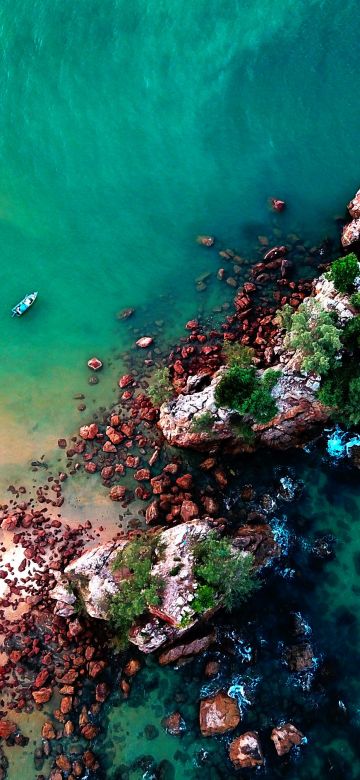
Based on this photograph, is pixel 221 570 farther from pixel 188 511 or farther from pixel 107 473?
pixel 107 473

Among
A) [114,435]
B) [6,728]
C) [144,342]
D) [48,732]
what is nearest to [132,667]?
[48,732]

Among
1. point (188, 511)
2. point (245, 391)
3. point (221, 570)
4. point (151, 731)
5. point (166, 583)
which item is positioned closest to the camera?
point (221, 570)

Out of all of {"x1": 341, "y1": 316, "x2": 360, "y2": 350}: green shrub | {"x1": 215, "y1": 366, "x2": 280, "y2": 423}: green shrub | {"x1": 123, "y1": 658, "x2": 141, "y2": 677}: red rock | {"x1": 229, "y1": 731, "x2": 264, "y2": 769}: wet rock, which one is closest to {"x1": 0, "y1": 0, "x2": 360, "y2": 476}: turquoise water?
{"x1": 215, "y1": 366, "x2": 280, "y2": 423}: green shrub

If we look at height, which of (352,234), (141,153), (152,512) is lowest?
(152,512)

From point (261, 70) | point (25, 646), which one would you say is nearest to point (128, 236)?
point (261, 70)

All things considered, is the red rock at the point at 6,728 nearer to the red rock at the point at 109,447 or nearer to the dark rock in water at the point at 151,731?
the dark rock in water at the point at 151,731

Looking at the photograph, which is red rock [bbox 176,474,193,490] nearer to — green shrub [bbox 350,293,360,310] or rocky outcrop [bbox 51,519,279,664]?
rocky outcrop [bbox 51,519,279,664]

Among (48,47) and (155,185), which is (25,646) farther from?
(48,47)
